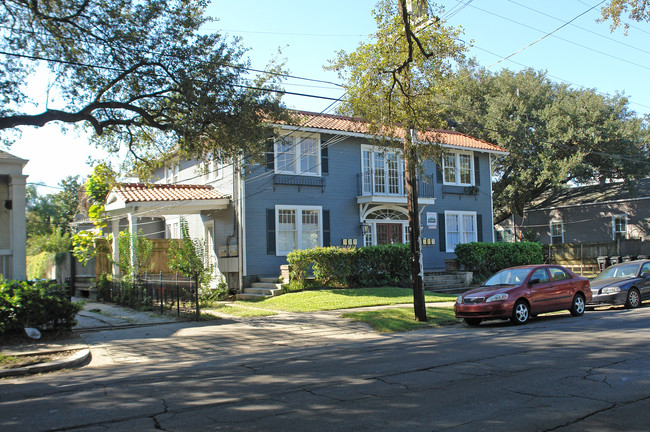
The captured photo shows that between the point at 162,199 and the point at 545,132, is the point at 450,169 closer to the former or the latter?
the point at 545,132

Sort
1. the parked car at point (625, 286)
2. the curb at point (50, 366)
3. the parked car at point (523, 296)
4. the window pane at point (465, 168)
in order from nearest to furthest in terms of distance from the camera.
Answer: the curb at point (50, 366) → the parked car at point (523, 296) → the parked car at point (625, 286) → the window pane at point (465, 168)

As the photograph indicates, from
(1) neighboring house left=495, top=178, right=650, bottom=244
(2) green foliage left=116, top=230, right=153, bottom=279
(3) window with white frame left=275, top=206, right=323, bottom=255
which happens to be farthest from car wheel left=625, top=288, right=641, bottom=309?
(1) neighboring house left=495, top=178, right=650, bottom=244

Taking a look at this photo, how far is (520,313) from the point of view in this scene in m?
13.3

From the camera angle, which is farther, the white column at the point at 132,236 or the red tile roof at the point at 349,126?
the white column at the point at 132,236

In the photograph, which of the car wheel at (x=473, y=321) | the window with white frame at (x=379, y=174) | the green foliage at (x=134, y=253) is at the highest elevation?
the window with white frame at (x=379, y=174)

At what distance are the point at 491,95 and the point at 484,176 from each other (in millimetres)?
11713

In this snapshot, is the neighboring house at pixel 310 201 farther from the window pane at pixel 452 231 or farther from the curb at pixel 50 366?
the curb at pixel 50 366

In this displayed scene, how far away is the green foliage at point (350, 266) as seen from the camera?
1939cm

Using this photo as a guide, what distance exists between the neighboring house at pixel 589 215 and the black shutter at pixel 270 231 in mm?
21932

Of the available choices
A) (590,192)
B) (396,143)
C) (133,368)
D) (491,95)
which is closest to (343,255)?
(396,143)

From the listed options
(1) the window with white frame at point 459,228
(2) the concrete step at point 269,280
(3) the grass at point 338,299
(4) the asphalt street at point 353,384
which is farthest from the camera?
(1) the window with white frame at point 459,228

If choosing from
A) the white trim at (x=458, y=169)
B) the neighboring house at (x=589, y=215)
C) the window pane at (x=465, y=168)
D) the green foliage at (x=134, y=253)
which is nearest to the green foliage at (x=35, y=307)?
the green foliage at (x=134, y=253)

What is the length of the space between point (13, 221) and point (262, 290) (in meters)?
8.98

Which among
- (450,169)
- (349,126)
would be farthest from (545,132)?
(349,126)
